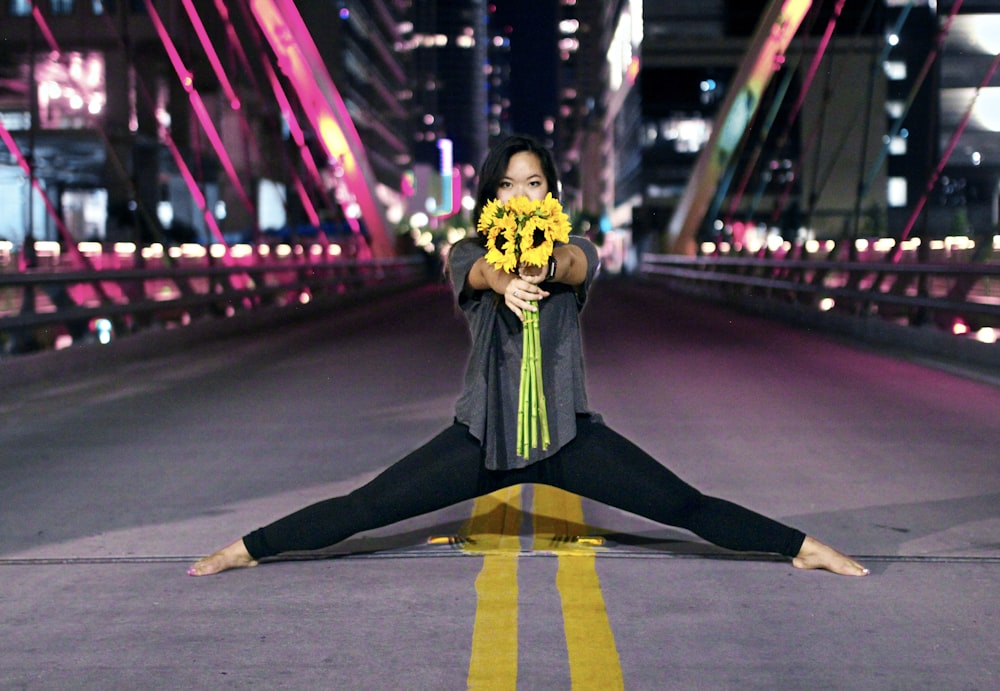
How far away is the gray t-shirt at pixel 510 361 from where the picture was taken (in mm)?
5254

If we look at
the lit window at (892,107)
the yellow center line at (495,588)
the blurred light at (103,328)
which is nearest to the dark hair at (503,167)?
the yellow center line at (495,588)

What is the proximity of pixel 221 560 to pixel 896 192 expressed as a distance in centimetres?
9643

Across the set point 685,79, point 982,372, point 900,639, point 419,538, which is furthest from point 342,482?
point 685,79

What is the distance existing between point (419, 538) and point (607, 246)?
125m

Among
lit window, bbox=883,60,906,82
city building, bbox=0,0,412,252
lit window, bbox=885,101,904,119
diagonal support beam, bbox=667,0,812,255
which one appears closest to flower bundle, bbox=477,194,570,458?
diagonal support beam, bbox=667,0,812,255

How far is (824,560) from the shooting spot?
229 inches

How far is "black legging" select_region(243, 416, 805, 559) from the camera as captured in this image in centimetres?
546

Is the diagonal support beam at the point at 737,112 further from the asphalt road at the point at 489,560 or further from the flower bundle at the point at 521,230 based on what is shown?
the flower bundle at the point at 521,230

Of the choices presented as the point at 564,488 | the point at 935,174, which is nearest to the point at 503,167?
the point at 564,488

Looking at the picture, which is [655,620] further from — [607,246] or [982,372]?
[607,246]

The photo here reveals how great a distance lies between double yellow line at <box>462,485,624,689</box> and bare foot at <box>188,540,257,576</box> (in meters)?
0.91

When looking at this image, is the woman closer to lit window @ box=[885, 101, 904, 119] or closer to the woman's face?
the woman's face

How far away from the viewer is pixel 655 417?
11500mm

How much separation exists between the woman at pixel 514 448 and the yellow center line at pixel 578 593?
397mm
